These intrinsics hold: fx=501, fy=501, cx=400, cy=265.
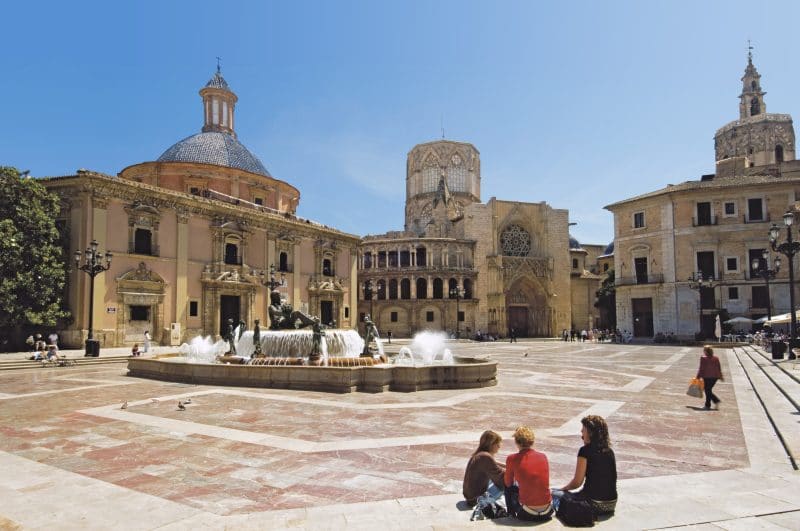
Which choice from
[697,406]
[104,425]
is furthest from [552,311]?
[104,425]

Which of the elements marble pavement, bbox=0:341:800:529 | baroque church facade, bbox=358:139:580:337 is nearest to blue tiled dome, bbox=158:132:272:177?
baroque church facade, bbox=358:139:580:337

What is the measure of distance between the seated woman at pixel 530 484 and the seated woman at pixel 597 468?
0.92ft

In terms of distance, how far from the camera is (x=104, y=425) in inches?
307

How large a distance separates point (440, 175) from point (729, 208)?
33060 millimetres

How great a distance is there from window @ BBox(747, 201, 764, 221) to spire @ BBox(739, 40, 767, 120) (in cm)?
3508

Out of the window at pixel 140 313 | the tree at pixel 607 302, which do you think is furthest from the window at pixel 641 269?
the window at pixel 140 313

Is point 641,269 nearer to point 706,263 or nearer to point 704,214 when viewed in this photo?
point 706,263

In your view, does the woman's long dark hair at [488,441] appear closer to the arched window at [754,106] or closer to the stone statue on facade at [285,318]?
the stone statue on facade at [285,318]

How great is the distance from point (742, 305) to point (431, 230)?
2940 cm

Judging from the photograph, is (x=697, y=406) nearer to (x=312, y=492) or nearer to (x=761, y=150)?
(x=312, y=492)

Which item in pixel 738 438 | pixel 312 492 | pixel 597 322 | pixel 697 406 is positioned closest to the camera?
pixel 312 492

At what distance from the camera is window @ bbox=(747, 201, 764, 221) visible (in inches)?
1379

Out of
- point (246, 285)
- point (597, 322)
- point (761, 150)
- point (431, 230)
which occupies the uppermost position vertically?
point (761, 150)

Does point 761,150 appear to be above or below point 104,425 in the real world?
above
